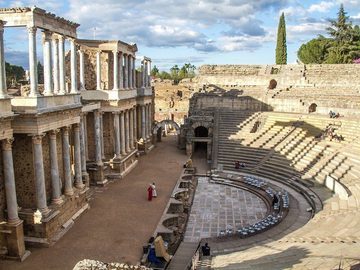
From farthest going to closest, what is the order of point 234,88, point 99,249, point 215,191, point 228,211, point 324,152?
1. point 234,88
2. point 324,152
3. point 215,191
4. point 228,211
5. point 99,249

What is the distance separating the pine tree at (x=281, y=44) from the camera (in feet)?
173

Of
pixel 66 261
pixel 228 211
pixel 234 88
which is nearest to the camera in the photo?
pixel 66 261

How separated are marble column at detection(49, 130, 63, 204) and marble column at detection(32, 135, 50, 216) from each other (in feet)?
3.05

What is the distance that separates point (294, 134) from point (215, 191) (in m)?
9.75

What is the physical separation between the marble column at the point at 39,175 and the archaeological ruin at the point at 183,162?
0.04 m

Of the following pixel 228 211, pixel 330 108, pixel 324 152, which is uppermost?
pixel 330 108

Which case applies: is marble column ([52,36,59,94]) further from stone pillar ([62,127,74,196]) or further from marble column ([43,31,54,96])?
stone pillar ([62,127,74,196])

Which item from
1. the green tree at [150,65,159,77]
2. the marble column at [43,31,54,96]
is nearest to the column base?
the marble column at [43,31,54,96]

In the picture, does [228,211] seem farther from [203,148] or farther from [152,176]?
[203,148]

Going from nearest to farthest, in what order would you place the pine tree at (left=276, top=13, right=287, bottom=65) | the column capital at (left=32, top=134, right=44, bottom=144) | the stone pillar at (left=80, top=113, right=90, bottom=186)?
the column capital at (left=32, top=134, right=44, bottom=144), the stone pillar at (left=80, top=113, right=90, bottom=186), the pine tree at (left=276, top=13, right=287, bottom=65)

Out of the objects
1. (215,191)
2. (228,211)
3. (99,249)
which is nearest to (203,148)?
(215,191)

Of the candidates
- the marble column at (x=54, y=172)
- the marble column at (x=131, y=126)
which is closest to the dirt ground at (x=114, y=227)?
the marble column at (x=54, y=172)

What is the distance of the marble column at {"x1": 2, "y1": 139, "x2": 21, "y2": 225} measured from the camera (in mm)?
14391

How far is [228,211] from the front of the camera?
21.4 metres
